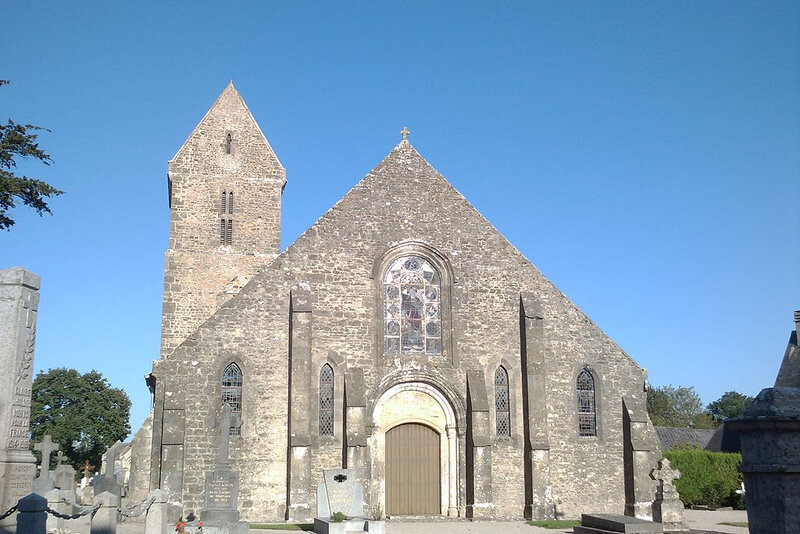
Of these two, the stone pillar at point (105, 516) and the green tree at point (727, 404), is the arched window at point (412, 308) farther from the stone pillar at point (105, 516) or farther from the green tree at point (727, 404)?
the green tree at point (727, 404)

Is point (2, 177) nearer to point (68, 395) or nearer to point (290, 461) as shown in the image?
point (290, 461)

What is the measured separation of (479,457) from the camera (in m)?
23.6

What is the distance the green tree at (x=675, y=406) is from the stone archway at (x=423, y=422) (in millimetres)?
50311

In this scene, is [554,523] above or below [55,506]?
below

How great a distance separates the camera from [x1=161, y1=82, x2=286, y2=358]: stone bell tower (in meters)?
29.4

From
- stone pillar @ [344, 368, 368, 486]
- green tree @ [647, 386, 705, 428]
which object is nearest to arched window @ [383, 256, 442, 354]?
stone pillar @ [344, 368, 368, 486]

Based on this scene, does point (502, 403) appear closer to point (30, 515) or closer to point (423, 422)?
point (423, 422)

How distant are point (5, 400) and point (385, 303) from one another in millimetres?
15532

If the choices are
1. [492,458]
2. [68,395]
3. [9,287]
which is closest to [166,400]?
[492,458]

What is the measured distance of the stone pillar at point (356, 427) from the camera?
2252cm

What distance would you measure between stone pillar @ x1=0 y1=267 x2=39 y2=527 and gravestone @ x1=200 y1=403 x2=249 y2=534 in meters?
7.86

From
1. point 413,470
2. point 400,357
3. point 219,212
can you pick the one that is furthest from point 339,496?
point 219,212

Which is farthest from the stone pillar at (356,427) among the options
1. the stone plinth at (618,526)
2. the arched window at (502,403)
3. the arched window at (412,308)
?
the stone plinth at (618,526)

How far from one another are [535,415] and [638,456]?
10.9ft
